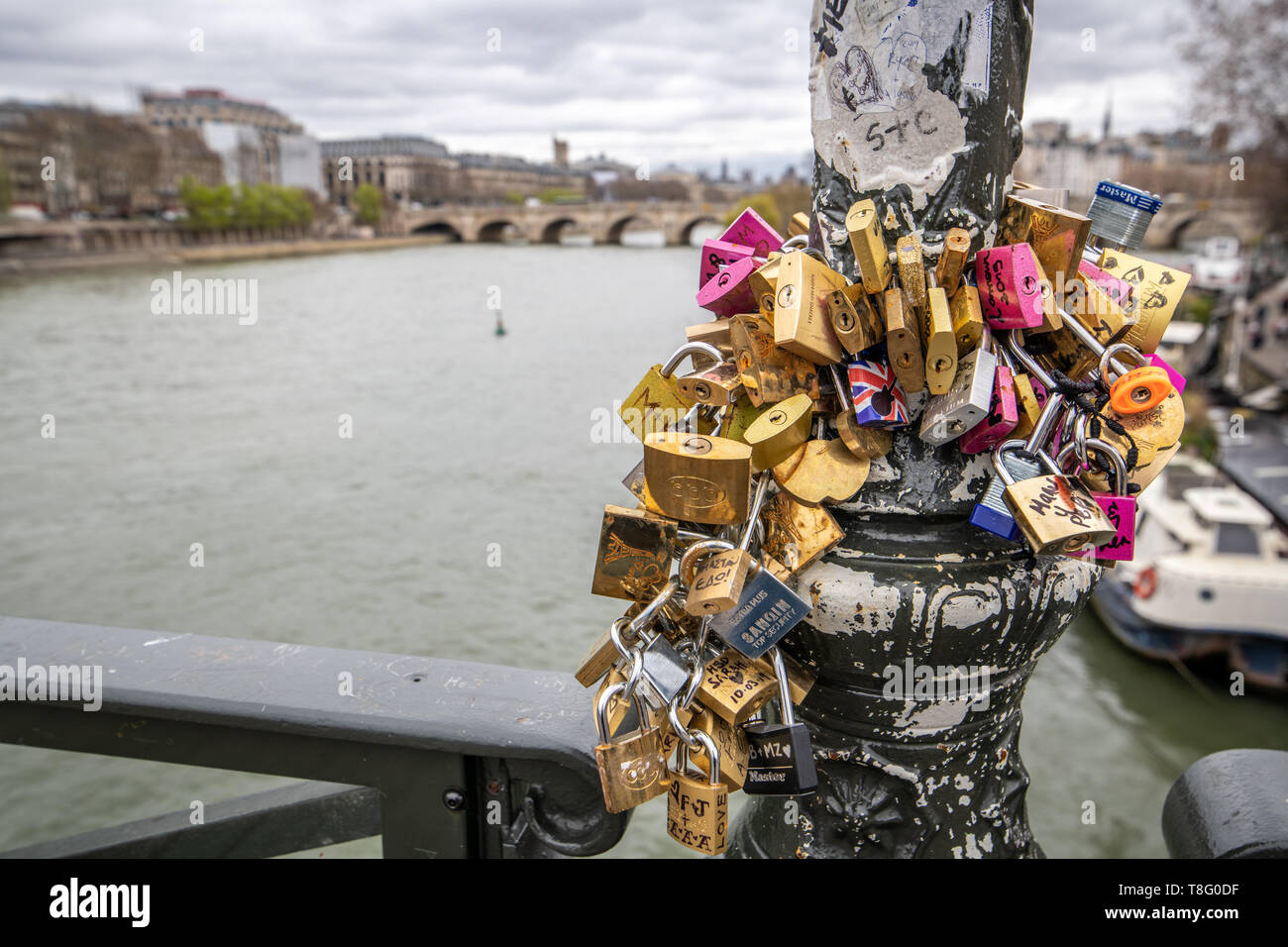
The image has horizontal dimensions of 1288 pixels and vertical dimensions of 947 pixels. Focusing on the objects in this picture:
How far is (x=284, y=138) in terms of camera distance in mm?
70688

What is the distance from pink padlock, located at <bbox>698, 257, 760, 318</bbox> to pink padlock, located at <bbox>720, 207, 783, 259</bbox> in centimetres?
7

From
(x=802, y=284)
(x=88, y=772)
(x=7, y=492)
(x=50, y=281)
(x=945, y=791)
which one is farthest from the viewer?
(x=50, y=281)

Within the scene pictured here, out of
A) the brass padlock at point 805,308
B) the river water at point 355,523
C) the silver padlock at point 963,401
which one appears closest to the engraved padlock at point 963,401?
the silver padlock at point 963,401

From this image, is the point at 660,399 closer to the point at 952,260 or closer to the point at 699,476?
the point at 699,476

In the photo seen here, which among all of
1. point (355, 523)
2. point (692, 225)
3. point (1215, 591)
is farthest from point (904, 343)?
point (692, 225)

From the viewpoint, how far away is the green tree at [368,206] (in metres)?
57.3

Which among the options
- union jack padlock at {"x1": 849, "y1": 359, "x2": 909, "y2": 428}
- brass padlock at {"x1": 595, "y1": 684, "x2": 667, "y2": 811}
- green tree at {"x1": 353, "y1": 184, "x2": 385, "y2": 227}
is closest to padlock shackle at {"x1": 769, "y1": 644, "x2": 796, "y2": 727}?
brass padlock at {"x1": 595, "y1": 684, "x2": 667, "y2": 811}

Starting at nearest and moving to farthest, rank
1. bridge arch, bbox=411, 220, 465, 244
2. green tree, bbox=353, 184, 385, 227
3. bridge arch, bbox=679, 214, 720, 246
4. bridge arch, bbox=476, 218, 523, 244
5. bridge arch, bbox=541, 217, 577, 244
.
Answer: bridge arch, bbox=679, 214, 720, 246
bridge arch, bbox=541, 217, 577, 244
bridge arch, bbox=476, 218, 523, 244
green tree, bbox=353, 184, 385, 227
bridge arch, bbox=411, 220, 465, 244

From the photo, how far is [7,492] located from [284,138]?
218 feet

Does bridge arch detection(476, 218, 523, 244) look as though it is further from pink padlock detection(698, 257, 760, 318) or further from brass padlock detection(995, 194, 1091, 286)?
brass padlock detection(995, 194, 1091, 286)

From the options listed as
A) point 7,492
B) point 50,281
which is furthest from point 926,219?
point 50,281

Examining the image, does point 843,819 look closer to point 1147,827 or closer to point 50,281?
point 1147,827

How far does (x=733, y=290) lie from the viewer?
1086mm

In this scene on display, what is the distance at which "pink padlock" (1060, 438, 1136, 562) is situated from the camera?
930mm
